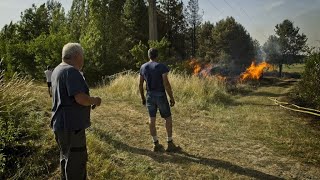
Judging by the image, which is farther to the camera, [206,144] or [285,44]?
[285,44]

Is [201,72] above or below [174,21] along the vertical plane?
below

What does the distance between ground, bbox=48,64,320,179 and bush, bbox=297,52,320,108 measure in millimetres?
1340

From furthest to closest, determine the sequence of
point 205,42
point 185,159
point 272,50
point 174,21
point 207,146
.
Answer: point 205,42 < point 272,50 < point 174,21 < point 207,146 < point 185,159

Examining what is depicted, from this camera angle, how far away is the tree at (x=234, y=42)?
1861 inches

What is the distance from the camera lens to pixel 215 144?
8133 mm

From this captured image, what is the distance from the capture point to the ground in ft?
20.7

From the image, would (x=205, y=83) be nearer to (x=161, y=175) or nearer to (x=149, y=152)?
(x=149, y=152)

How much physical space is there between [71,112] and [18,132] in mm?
3301

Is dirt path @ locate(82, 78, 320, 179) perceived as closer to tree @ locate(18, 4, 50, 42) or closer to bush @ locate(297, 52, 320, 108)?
bush @ locate(297, 52, 320, 108)

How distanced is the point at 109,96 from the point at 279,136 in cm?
762

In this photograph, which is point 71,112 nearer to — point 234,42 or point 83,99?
point 83,99

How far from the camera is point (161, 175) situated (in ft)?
20.1

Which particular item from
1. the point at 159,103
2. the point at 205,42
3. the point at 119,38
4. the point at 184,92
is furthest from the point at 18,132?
the point at 205,42

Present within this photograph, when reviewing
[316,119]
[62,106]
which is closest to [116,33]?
[316,119]
